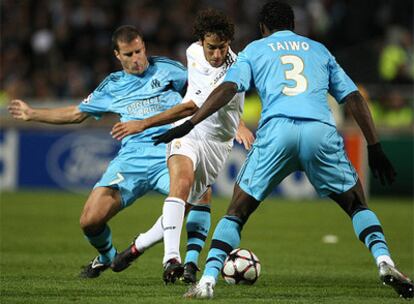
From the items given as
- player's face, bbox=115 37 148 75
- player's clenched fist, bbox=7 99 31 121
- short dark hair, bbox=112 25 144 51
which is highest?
short dark hair, bbox=112 25 144 51

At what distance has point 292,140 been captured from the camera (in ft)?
23.4

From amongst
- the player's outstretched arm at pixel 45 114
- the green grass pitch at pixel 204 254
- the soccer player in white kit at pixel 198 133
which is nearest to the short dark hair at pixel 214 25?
the soccer player in white kit at pixel 198 133

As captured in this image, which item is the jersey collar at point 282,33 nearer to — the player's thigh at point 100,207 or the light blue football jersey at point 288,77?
the light blue football jersey at point 288,77

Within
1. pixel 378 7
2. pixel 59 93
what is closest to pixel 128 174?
pixel 59 93

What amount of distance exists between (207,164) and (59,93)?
39.6 ft

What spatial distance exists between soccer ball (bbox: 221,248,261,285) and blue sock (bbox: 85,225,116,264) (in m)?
1.15

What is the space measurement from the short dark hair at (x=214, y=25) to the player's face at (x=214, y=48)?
0.14ft

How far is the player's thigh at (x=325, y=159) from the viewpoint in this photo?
23.4ft

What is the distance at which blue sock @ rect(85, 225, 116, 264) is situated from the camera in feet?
28.5

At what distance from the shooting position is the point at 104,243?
877 cm

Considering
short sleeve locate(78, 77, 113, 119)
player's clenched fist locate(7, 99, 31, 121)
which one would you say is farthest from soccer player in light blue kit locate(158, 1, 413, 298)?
player's clenched fist locate(7, 99, 31, 121)

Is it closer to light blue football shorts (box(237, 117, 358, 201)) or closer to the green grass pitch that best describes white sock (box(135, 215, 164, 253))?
the green grass pitch

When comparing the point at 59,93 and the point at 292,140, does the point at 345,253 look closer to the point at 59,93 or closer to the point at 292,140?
the point at 292,140

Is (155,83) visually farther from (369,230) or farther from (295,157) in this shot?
(369,230)
